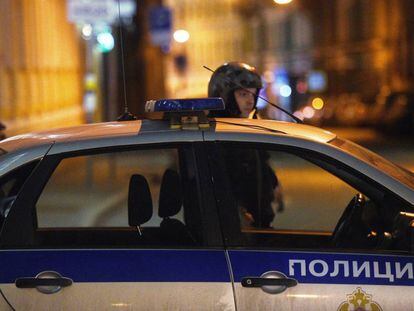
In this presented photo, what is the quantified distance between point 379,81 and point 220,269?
1983 inches

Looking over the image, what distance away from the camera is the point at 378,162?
4051 mm

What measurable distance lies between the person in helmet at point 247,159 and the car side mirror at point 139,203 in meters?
0.92

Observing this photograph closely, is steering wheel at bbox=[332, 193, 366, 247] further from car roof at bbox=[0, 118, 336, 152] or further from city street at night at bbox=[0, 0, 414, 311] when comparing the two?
car roof at bbox=[0, 118, 336, 152]

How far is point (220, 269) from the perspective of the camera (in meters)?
3.61

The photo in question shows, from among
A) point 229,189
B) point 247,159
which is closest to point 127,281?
point 229,189

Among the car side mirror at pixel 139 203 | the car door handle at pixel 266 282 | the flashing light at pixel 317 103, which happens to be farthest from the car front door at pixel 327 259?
the flashing light at pixel 317 103

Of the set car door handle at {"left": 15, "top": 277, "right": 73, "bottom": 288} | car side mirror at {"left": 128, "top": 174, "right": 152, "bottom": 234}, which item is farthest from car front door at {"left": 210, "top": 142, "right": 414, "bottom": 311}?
car door handle at {"left": 15, "top": 277, "right": 73, "bottom": 288}

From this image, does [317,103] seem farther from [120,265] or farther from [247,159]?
[120,265]

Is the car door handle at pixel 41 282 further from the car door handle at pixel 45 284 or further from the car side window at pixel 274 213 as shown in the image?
the car side window at pixel 274 213

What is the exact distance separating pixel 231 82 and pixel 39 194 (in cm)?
223

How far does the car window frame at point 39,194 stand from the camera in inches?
146

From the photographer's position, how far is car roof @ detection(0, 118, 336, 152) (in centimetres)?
389

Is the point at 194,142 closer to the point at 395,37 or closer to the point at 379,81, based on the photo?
the point at 395,37

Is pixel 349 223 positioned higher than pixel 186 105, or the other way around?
pixel 186 105
